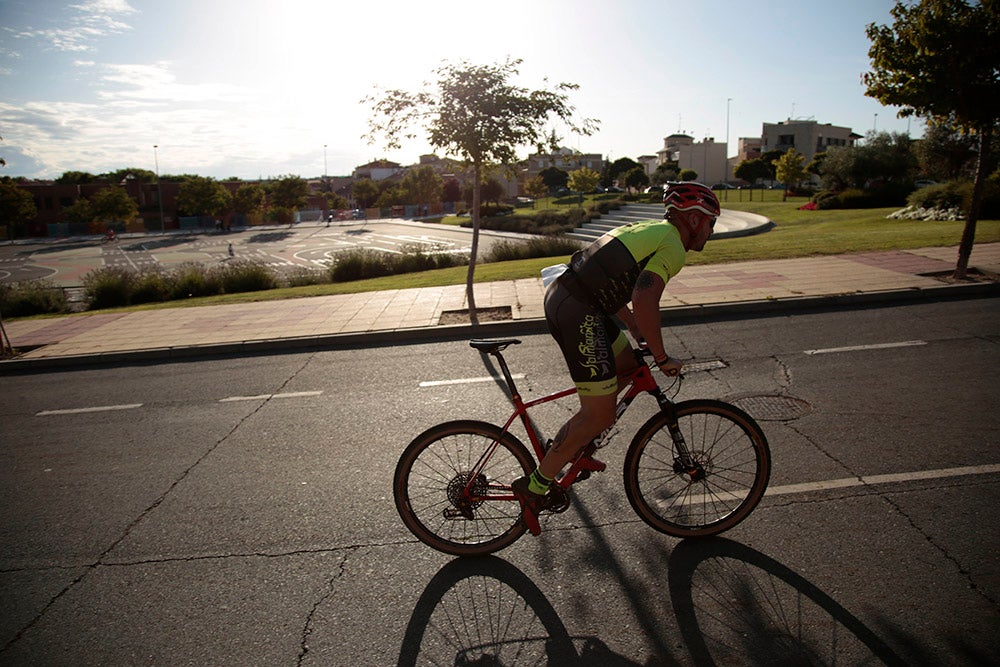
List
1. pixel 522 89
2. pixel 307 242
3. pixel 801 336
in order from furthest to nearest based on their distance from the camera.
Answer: pixel 307 242 < pixel 522 89 < pixel 801 336

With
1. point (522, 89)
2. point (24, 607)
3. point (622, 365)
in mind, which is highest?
point (522, 89)

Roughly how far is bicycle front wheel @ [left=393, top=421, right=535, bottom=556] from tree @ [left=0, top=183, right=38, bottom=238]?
83553mm

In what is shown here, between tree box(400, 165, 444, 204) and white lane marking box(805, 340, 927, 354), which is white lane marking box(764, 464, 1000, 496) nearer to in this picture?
white lane marking box(805, 340, 927, 354)

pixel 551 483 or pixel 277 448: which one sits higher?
pixel 551 483

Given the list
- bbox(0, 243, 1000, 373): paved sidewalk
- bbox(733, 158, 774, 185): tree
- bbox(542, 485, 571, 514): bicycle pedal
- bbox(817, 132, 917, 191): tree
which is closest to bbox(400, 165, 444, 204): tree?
bbox(733, 158, 774, 185): tree

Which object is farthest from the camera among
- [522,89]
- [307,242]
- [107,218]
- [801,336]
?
[107,218]

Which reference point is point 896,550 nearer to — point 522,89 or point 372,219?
point 522,89

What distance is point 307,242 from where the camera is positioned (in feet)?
172

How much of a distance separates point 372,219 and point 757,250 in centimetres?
7324

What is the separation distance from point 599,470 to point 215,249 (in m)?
53.0

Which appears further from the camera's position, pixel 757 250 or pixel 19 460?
pixel 757 250

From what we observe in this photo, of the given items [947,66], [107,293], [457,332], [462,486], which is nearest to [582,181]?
[107,293]

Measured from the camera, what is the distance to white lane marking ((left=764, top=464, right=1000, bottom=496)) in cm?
432

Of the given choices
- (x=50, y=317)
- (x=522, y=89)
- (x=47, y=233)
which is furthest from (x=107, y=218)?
(x=522, y=89)
